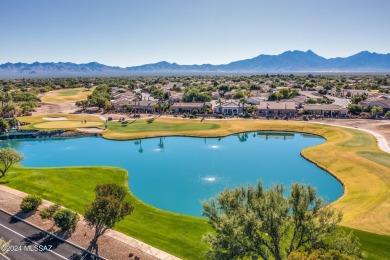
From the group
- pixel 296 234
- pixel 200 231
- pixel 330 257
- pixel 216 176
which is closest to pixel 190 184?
pixel 216 176

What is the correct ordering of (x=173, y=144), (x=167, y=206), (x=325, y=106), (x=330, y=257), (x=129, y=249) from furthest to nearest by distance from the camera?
1. (x=325, y=106)
2. (x=173, y=144)
3. (x=167, y=206)
4. (x=129, y=249)
5. (x=330, y=257)

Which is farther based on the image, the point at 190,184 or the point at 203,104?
the point at 203,104

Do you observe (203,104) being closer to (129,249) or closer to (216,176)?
(216,176)

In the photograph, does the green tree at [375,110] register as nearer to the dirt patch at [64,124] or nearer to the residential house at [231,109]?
the residential house at [231,109]

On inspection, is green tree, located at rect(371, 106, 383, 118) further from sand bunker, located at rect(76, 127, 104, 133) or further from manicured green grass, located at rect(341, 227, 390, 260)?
sand bunker, located at rect(76, 127, 104, 133)

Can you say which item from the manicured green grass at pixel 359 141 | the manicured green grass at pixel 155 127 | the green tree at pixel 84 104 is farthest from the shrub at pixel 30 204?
the green tree at pixel 84 104

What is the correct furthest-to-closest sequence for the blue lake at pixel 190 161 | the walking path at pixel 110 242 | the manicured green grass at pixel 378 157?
the manicured green grass at pixel 378 157 < the blue lake at pixel 190 161 < the walking path at pixel 110 242

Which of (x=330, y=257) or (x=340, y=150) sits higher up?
(x=330, y=257)

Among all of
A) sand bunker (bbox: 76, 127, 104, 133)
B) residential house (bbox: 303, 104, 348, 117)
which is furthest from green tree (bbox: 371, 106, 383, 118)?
sand bunker (bbox: 76, 127, 104, 133)
